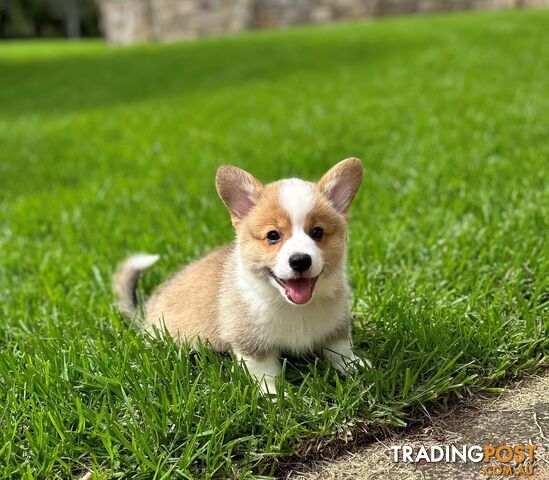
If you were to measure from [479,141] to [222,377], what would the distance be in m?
4.18

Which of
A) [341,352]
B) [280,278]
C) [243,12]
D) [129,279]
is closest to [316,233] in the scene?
[280,278]

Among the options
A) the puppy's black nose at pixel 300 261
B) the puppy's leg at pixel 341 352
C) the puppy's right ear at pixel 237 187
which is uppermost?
the puppy's right ear at pixel 237 187

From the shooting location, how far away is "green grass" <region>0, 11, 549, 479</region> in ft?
7.56

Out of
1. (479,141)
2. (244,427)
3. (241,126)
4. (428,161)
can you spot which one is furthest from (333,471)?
(241,126)

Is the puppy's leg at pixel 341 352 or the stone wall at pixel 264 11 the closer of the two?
the puppy's leg at pixel 341 352

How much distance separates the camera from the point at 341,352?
2.62 metres

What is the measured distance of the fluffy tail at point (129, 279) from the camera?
3330 millimetres

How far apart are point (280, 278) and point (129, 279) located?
1.30 metres

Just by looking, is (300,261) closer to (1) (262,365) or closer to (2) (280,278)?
(2) (280,278)

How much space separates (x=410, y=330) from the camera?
8.95 feet

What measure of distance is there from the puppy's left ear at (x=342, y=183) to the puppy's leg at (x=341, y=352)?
19.5 inches

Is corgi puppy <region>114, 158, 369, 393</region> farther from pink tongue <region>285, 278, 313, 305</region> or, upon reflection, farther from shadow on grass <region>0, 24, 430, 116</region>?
shadow on grass <region>0, 24, 430, 116</region>

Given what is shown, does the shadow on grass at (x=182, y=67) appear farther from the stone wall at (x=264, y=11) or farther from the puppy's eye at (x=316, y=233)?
the puppy's eye at (x=316, y=233)

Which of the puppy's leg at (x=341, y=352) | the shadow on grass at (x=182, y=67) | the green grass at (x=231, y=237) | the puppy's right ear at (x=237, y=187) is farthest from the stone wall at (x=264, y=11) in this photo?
the puppy's leg at (x=341, y=352)
